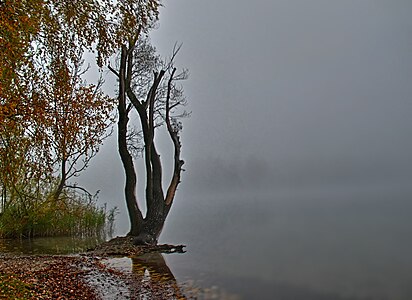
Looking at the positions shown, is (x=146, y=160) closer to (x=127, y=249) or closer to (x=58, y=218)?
(x=127, y=249)

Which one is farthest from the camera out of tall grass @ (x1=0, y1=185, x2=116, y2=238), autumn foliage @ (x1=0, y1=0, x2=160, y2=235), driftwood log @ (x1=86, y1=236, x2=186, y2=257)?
tall grass @ (x1=0, y1=185, x2=116, y2=238)

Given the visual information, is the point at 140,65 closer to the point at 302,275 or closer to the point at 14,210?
the point at 14,210

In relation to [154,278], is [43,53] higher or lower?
higher

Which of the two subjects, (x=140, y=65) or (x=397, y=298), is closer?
(x=397, y=298)

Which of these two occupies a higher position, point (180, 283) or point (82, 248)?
point (82, 248)

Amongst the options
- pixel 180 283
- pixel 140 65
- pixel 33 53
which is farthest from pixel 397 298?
pixel 140 65

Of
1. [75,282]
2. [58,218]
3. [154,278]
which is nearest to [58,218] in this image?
[58,218]

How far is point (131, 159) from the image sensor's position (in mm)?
11906

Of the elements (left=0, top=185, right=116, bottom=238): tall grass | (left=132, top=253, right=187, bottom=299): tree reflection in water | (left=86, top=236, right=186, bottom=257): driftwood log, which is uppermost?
(left=0, top=185, right=116, bottom=238): tall grass

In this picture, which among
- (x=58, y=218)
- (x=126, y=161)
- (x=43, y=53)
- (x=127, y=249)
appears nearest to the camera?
(x=43, y=53)

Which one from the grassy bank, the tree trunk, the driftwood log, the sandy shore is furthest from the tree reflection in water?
the grassy bank

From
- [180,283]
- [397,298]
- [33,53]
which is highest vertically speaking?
[33,53]

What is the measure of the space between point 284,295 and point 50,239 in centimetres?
945

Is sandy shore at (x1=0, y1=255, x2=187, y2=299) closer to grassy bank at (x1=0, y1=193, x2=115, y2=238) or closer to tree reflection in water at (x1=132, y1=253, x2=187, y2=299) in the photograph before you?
tree reflection in water at (x1=132, y1=253, x2=187, y2=299)
